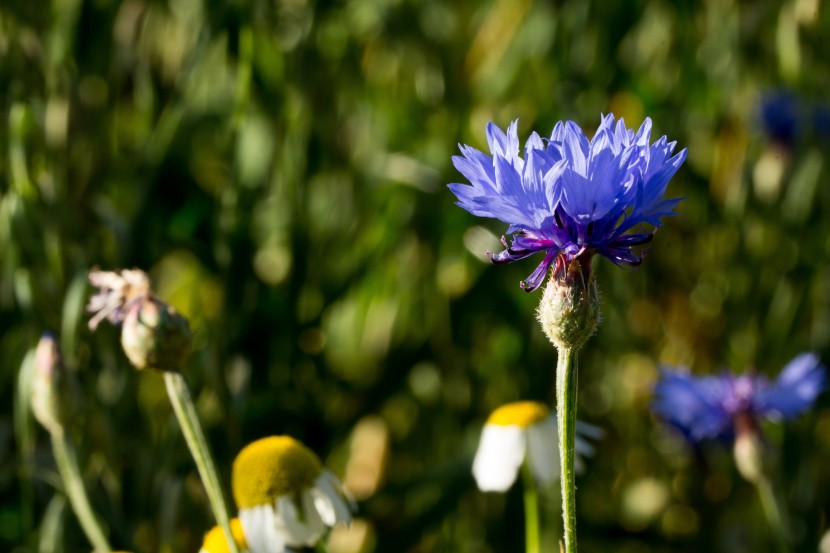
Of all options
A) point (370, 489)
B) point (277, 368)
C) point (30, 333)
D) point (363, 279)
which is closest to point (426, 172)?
point (363, 279)

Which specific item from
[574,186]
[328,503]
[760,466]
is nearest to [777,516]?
[760,466]

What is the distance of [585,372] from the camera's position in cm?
161

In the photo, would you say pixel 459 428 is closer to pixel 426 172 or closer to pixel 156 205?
A: pixel 426 172

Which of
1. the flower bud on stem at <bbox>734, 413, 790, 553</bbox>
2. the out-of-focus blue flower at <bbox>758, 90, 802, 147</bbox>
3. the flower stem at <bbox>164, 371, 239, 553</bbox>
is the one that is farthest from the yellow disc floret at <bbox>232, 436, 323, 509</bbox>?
the out-of-focus blue flower at <bbox>758, 90, 802, 147</bbox>

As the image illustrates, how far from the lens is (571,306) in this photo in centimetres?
63

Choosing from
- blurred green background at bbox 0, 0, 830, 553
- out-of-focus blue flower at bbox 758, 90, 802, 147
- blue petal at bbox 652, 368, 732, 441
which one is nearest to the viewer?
blue petal at bbox 652, 368, 732, 441

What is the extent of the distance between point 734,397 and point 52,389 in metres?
0.72

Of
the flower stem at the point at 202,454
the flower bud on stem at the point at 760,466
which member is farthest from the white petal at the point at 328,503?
the flower bud on stem at the point at 760,466

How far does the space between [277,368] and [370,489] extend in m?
0.25

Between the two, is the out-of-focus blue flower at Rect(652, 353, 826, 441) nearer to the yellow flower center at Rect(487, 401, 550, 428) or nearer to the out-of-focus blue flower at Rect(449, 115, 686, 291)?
the yellow flower center at Rect(487, 401, 550, 428)

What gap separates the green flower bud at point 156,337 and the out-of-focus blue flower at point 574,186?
24cm

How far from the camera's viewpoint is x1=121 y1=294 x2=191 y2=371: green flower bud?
0.73 m

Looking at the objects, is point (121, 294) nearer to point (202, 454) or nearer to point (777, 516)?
point (202, 454)

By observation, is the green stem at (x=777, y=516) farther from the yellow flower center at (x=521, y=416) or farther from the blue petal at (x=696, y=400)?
the yellow flower center at (x=521, y=416)
